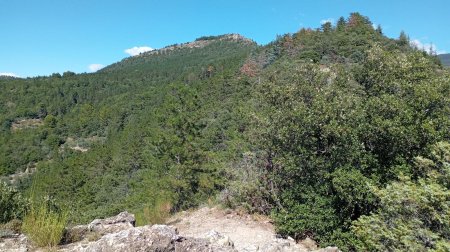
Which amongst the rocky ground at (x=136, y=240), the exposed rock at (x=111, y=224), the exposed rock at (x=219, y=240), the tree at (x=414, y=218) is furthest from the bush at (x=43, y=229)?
the tree at (x=414, y=218)

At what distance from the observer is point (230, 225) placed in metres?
13.8

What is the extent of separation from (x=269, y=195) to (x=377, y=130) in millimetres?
4987

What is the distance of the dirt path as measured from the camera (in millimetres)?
12500

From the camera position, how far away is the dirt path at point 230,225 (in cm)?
1250

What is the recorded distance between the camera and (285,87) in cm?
1617

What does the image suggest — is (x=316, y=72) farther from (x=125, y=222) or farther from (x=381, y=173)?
(x=125, y=222)

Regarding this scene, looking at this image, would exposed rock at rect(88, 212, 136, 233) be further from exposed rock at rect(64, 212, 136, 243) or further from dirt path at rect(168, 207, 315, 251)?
dirt path at rect(168, 207, 315, 251)

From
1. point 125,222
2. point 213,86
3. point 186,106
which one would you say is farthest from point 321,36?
point 125,222

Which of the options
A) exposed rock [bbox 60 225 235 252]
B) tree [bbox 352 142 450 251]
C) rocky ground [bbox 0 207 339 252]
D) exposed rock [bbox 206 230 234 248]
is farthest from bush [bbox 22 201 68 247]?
tree [bbox 352 142 450 251]

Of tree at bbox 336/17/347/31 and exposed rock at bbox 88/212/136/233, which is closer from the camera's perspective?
exposed rock at bbox 88/212/136/233

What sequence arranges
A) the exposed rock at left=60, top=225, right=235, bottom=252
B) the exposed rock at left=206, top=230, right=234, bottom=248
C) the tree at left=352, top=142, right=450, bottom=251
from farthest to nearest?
the tree at left=352, top=142, right=450, bottom=251 → the exposed rock at left=206, top=230, right=234, bottom=248 → the exposed rock at left=60, top=225, right=235, bottom=252

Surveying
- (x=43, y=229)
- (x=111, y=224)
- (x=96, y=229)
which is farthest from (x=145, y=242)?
(x=111, y=224)

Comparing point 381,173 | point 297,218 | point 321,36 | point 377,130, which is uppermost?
point 321,36

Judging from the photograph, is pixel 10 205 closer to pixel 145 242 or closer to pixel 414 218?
pixel 145 242
